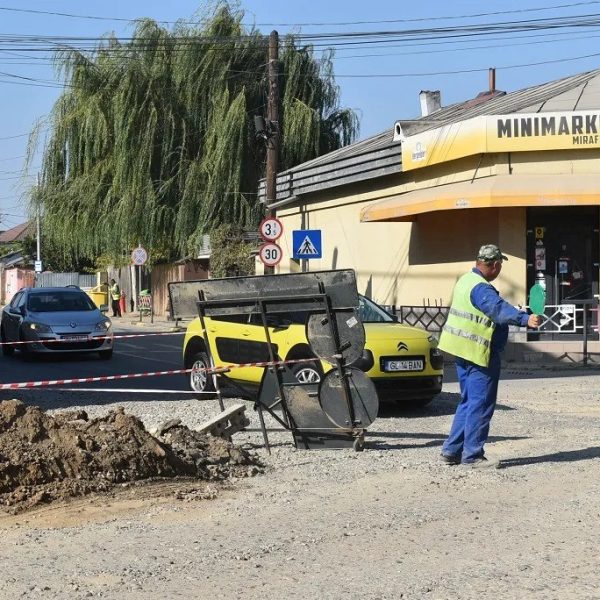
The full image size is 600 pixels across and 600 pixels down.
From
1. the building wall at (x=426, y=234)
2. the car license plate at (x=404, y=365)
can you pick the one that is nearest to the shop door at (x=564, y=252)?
the building wall at (x=426, y=234)

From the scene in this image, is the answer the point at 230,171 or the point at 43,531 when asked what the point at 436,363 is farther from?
the point at 230,171

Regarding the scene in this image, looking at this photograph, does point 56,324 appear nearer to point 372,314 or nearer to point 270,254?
point 270,254

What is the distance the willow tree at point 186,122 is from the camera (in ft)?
120

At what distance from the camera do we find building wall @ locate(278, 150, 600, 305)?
21055 mm

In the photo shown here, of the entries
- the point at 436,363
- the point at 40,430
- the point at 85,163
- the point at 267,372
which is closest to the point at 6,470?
the point at 40,430

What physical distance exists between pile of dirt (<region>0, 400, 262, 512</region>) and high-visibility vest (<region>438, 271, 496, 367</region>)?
1.91m

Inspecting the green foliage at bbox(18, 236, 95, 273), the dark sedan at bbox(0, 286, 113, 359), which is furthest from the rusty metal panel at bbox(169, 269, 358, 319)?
the green foliage at bbox(18, 236, 95, 273)

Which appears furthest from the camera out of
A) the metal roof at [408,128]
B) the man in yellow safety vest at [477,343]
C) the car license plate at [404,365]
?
the metal roof at [408,128]

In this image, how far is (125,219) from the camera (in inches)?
1469

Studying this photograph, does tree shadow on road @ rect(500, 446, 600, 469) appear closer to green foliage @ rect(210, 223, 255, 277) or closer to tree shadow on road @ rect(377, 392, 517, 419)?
tree shadow on road @ rect(377, 392, 517, 419)

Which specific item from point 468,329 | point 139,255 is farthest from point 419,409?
point 139,255

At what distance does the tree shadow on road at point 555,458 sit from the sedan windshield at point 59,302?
14276mm

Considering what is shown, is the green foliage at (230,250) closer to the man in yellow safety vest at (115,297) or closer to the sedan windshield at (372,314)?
the man in yellow safety vest at (115,297)

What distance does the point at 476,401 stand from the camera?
342 inches
